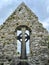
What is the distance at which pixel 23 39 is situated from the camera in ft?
45.0

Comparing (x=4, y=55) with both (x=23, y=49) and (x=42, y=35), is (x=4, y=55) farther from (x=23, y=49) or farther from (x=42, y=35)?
(x=42, y=35)

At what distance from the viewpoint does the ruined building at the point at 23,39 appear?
13.4m

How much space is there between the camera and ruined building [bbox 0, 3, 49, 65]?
13406 millimetres

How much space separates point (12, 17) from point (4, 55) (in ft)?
7.45

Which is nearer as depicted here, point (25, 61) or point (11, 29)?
point (25, 61)

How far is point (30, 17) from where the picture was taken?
563 inches

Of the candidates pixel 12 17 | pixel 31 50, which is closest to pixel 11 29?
pixel 12 17

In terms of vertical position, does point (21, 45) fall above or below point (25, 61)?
above

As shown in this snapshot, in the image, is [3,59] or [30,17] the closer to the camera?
[3,59]

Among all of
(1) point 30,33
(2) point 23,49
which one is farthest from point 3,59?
(1) point 30,33

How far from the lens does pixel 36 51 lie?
13625 millimetres

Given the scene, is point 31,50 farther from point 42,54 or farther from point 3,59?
point 3,59

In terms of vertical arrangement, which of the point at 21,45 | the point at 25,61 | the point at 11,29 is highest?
the point at 11,29

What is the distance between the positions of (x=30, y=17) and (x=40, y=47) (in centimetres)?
185
